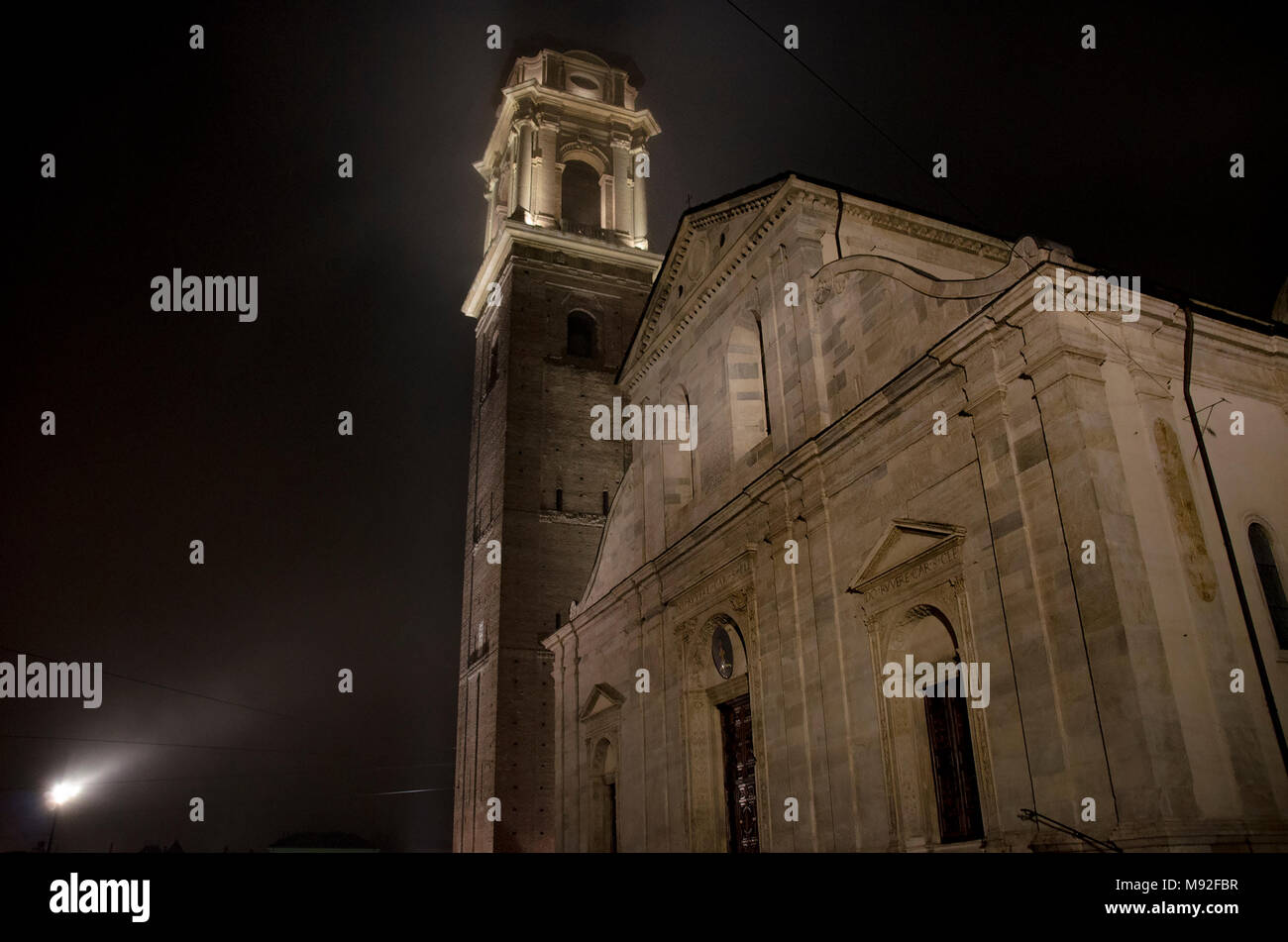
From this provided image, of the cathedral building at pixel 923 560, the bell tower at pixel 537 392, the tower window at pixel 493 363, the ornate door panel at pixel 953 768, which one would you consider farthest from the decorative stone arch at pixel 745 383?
the tower window at pixel 493 363

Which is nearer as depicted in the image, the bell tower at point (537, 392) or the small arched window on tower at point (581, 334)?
the bell tower at point (537, 392)

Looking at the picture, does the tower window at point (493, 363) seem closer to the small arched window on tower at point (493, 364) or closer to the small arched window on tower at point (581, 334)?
the small arched window on tower at point (493, 364)

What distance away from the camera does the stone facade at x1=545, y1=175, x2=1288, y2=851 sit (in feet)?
29.1

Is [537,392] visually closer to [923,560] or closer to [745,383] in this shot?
[745,383]

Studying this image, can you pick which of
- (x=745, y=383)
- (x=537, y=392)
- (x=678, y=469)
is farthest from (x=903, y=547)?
(x=537, y=392)

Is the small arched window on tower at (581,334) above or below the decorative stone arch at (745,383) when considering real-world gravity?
above

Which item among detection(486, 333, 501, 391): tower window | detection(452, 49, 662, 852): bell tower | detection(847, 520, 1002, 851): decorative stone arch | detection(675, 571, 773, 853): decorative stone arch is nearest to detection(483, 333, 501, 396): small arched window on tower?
detection(486, 333, 501, 391): tower window

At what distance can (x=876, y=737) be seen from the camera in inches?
467

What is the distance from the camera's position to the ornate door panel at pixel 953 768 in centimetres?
1091

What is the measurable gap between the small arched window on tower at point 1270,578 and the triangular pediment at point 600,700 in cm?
1176
